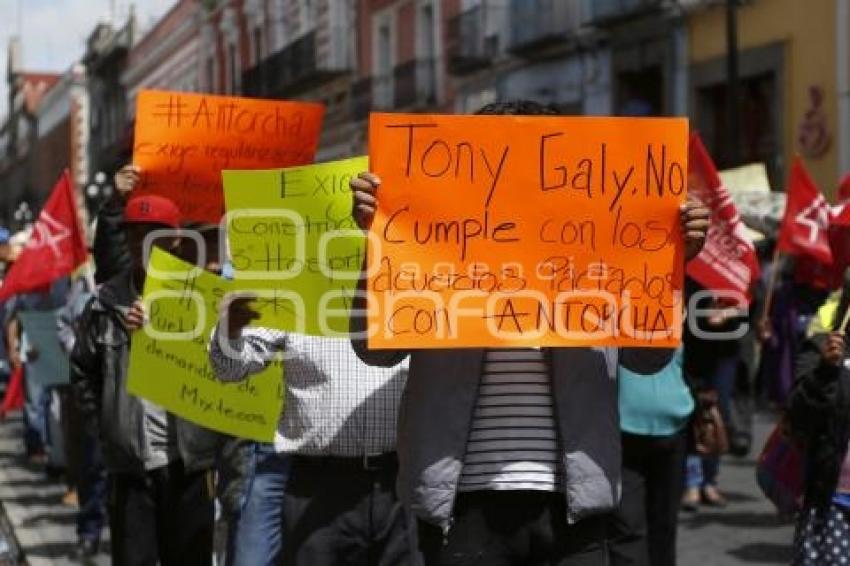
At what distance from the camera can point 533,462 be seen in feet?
13.2

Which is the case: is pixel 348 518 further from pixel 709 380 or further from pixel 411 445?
pixel 709 380

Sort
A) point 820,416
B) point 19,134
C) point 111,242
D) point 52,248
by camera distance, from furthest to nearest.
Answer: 1. point 19,134
2. point 52,248
3. point 111,242
4. point 820,416

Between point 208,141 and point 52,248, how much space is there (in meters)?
2.89

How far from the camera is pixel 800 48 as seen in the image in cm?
1945

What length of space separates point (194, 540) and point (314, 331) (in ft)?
4.72

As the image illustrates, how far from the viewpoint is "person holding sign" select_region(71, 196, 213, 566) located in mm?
6043

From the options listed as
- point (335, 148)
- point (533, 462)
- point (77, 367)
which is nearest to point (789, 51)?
point (77, 367)

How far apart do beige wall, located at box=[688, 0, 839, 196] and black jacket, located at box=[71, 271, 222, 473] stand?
1338 cm

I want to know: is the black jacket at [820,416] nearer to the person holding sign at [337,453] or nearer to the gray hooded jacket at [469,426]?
the gray hooded jacket at [469,426]

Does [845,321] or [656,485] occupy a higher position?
[845,321]

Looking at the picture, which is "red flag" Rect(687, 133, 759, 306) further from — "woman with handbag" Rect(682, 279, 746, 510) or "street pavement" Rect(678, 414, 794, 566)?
"street pavement" Rect(678, 414, 794, 566)

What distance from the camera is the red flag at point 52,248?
9.01 m

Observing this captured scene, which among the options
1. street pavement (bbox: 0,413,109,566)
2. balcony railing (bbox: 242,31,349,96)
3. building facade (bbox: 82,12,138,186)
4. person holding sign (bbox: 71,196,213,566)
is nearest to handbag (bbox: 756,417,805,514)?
person holding sign (bbox: 71,196,213,566)

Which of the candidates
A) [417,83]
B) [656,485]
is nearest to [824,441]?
[656,485]
